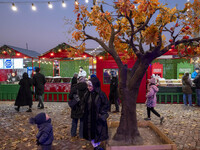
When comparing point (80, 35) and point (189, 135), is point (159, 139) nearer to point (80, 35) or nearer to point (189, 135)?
point (189, 135)

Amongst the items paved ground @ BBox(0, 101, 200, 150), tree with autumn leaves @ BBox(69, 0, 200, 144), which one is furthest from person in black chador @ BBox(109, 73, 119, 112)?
tree with autumn leaves @ BBox(69, 0, 200, 144)

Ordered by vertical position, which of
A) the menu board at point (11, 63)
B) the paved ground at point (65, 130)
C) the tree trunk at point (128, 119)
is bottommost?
the paved ground at point (65, 130)

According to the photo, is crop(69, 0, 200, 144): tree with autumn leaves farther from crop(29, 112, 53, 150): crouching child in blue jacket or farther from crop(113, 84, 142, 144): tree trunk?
crop(29, 112, 53, 150): crouching child in blue jacket

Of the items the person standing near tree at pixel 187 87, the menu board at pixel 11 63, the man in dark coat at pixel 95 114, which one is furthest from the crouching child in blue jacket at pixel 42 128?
the menu board at pixel 11 63

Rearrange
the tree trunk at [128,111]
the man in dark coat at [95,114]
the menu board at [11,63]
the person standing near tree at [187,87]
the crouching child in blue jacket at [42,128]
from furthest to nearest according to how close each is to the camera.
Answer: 1. the menu board at [11,63]
2. the person standing near tree at [187,87]
3. the tree trunk at [128,111]
4. the man in dark coat at [95,114]
5. the crouching child in blue jacket at [42,128]

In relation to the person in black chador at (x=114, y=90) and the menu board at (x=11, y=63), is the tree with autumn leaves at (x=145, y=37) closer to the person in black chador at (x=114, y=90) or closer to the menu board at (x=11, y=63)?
the person in black chador at (x=114, y=90)

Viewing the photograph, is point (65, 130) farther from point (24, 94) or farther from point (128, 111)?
point (24, 94)

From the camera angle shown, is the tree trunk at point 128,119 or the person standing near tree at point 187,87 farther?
the person standing near tree at point 187,87

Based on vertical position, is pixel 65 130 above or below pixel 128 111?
below

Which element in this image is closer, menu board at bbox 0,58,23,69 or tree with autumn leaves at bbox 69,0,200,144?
tree with autumn leaves at bbox 69,0,200,144

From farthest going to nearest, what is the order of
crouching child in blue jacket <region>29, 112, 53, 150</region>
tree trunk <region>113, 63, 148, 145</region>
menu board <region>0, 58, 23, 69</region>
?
1. menu board <region>0, 58, 23, 69</region>
2. tree trunk <region>113, 63, 148, 145</region>
3. crouching child in blue jacket <region>29, 112, 53, 150</region>

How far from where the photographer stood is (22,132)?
5758 millimetres

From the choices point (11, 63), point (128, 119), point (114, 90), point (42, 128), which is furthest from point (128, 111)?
point (11, 63)

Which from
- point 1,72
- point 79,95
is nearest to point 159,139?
point 79,95
